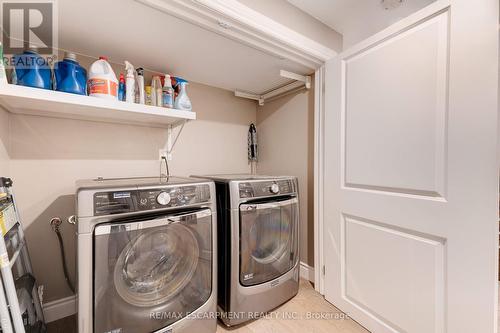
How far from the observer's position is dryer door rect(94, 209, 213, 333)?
3.10 feet

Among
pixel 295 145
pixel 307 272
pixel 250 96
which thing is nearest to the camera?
pixel 307 272

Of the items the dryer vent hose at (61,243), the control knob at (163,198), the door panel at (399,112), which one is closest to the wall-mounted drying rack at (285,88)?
the door panel at (399,112)

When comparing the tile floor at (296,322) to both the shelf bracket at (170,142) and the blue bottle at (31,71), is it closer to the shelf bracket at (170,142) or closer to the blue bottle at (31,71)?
the shelf bracket at (170,142)

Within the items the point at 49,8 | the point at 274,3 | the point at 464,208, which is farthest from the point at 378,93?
the point at 49,8

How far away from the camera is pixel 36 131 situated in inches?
56.2

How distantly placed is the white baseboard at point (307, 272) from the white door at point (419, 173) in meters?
0.39

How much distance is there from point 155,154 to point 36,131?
0.76 m

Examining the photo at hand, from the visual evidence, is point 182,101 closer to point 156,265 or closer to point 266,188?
point 266,188

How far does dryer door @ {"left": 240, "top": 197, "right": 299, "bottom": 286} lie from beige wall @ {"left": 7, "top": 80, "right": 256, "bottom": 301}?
0.96 meters

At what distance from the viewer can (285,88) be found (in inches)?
84.8

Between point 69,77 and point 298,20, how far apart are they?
1.51 meters

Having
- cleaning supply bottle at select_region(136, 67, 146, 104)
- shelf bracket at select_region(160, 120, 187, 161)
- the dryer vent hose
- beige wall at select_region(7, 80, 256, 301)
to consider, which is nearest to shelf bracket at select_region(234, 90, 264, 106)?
beige wall at select_region(7, 80, 256, 301)

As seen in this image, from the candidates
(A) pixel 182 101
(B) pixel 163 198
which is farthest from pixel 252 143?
(B) pixel 163 198

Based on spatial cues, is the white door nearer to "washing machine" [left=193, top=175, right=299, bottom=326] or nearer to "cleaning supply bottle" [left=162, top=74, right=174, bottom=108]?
"washing machine" [left=193, top=175, right=299, bottom=326]
